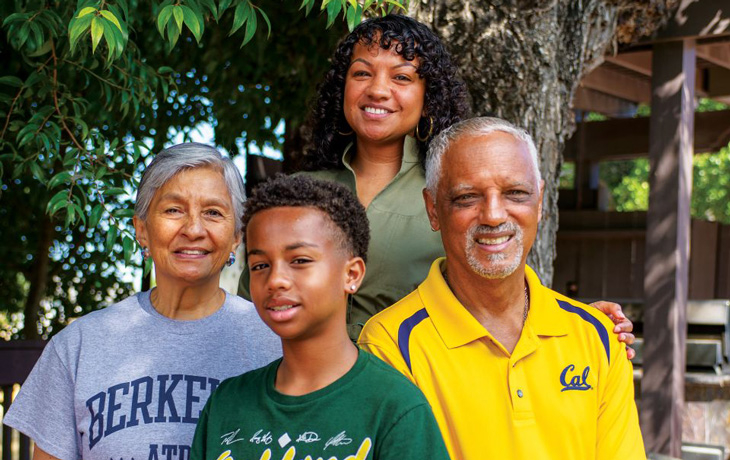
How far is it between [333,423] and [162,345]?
1.73ft

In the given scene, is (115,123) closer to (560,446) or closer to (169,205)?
(169,205)

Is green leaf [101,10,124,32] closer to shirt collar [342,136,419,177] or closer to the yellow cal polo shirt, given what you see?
shirt collar [342,136,419,177]

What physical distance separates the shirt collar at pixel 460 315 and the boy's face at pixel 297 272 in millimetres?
301

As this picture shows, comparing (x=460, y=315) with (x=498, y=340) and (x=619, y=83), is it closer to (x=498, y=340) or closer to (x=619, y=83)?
(x=498, y=340)

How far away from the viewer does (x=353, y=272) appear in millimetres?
1774

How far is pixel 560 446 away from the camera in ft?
6.18

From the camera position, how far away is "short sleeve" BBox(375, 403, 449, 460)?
5.21 ft

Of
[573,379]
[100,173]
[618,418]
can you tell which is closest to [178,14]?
[100,173]

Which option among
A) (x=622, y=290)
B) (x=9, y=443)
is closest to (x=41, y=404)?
(x=9, y=443)

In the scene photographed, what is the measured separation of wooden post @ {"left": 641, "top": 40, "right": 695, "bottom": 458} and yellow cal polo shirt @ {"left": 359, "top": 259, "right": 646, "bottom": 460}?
11.0 feet

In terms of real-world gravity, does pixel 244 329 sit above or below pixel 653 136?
below

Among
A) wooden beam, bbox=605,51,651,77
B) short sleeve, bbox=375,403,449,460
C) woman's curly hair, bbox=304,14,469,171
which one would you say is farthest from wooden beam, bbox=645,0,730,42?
short sleeve, bbox=375,403,449,460

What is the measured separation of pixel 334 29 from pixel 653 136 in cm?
204

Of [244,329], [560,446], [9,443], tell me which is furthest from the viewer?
[9,443]
